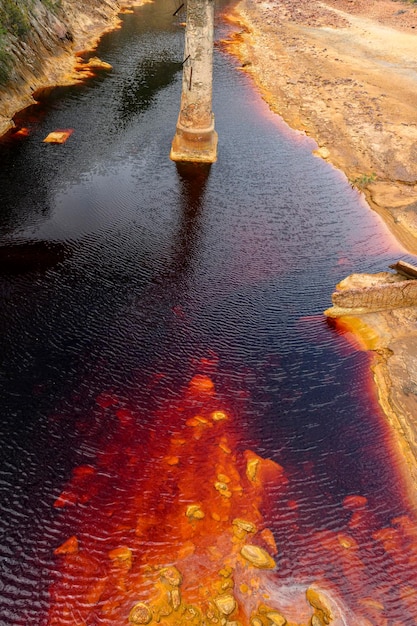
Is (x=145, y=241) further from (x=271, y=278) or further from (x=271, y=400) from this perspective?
(x=271, y=400)

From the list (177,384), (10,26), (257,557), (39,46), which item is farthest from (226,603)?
(39,46)

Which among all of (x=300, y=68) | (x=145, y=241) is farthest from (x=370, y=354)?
(x=300, y=68)

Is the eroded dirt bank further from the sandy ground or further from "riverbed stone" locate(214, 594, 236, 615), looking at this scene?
"riverbed stone" locate(214, 594, 236, 615)

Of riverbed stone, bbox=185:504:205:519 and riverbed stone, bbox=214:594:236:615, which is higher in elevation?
riverbed stone, bbox=185:504:205:519

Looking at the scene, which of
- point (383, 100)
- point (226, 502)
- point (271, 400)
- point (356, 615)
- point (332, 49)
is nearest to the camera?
point (356, 615)

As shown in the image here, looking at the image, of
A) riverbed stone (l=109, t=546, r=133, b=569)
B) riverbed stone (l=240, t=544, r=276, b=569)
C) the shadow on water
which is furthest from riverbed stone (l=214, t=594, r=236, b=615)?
the shadow on water

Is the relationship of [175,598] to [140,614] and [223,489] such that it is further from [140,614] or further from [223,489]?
[223,489]
